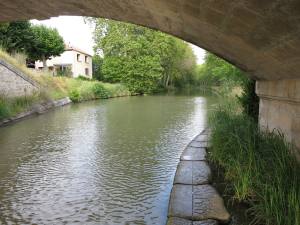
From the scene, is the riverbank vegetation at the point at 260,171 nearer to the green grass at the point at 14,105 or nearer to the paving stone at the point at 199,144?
the paving stone at the point at 199,144

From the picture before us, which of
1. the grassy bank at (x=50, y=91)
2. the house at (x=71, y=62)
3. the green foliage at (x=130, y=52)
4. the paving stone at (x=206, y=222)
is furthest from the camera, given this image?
the house at (x=71, y=62)

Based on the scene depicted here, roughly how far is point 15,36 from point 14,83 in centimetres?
997

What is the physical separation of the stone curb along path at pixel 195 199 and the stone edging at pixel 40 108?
8.69 m

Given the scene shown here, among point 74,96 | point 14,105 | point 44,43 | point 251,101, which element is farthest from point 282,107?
point 44,43

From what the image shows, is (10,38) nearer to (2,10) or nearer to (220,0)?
(2,10)

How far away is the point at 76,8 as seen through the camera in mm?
4027

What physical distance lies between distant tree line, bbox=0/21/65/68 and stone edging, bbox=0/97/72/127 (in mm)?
4748

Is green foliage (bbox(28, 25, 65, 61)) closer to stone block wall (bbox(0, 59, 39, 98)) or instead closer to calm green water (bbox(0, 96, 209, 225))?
stone block wall (bbox(0, 59, 39, 98))

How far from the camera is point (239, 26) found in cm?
325

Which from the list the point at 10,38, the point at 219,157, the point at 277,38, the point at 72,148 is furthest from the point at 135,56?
the point at 277,38

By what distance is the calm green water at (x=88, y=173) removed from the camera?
4328 mm

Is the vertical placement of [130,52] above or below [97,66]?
above

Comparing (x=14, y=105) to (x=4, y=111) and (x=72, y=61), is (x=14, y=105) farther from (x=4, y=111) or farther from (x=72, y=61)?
(x=72, y=61)

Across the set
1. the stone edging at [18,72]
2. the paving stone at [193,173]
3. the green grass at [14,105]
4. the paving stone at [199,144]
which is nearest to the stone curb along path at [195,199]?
the paving stone at [193,173]
